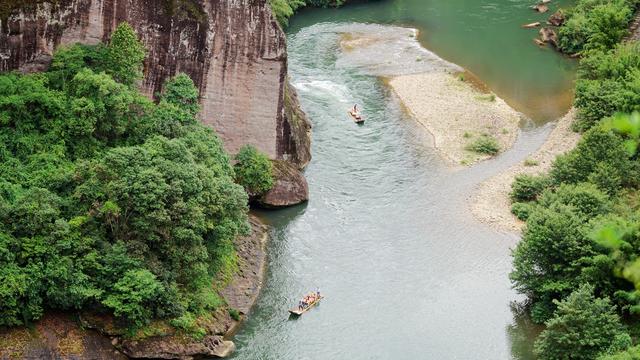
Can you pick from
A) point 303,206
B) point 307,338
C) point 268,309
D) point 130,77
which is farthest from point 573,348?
point 130,77

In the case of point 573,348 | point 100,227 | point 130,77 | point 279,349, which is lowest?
point 279,349

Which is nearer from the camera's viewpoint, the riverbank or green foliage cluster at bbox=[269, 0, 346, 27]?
the riverbank

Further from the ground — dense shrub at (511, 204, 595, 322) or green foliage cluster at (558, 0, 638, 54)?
green foliage cluster at (558, 0, 638, 54)

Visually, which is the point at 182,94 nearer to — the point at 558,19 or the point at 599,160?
the point at 599,160

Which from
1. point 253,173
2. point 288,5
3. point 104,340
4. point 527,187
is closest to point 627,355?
point 527,187

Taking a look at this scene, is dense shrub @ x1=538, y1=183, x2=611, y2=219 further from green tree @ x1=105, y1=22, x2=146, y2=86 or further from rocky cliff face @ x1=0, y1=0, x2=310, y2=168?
green tree @ x1=105, y1=22, x2=146, y2=86

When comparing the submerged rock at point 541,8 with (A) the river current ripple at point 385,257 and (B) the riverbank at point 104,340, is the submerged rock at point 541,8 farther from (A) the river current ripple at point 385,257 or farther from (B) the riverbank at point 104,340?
(B) the riverbank at point 104,340

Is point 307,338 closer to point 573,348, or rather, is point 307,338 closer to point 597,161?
point 573,348

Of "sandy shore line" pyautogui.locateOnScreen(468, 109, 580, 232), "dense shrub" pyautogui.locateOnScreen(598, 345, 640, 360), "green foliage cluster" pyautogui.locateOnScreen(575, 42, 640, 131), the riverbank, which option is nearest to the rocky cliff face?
"sandy shore line" pyautogui.locateOnScreen(468, 109, 580, 232)
